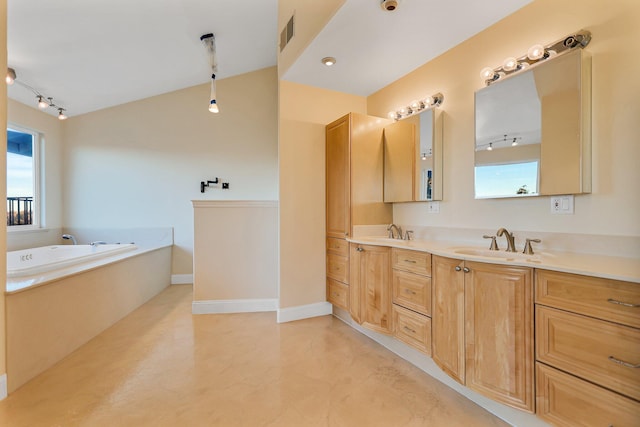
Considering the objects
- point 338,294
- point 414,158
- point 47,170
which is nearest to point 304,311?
point 338,294

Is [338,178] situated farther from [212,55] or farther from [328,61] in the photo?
[212,55]

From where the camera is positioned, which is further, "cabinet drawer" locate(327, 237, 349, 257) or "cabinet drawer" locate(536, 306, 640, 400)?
"cabinet drawer" locate(327, 237, 349, 257)

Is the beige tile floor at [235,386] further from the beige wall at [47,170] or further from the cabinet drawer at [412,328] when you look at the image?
the beige wall at [47,170]

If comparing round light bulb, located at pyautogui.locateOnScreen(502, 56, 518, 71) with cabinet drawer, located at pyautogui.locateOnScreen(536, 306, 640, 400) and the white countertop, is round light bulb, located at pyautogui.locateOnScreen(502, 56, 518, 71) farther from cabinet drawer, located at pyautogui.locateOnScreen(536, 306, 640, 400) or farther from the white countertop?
cabinet drawer, located at pyautogui.locateOnScreen(536, 306, 640, 400)

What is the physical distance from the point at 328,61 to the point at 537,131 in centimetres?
170

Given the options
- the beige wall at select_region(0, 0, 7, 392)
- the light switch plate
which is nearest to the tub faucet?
the beige wall at select_region(0, 0, 7, 392)

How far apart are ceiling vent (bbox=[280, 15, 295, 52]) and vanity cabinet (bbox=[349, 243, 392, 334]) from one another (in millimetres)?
2062

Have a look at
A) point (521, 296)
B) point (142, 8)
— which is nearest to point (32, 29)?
point (142, 8)

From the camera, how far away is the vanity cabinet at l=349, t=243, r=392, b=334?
2.23 m

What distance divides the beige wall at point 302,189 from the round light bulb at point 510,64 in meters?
1.65

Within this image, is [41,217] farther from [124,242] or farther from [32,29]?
[32,29]

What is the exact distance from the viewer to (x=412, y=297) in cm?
199

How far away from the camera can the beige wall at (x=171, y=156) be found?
4398 millimetres

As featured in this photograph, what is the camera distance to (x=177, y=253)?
4453mm
